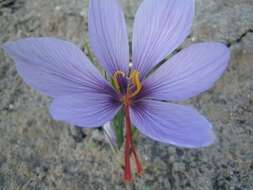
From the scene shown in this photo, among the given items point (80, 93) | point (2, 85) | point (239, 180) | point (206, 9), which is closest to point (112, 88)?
point (80, 93)

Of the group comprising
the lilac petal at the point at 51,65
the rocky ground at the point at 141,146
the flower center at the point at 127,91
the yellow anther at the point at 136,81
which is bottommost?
the rocky ground at the point at 141,146

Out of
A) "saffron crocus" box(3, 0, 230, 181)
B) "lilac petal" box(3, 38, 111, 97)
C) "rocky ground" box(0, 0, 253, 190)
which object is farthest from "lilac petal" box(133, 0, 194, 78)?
"rocky ground" box(0, 0, 253, 190)

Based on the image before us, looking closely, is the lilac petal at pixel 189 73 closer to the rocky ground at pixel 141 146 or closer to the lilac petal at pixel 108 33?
the lilac petal at pixel 108 33

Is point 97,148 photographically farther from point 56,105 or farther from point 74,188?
point 56,105

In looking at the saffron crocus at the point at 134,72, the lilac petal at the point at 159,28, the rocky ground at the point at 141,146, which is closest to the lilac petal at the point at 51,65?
the saffron crocus at the point at 134,72

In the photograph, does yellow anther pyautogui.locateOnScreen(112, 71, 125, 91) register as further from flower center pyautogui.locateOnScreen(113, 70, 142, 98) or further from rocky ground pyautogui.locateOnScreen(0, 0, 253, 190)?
rocky ground pyautogui.locateOnScreen(0, 0, 253, 190)
